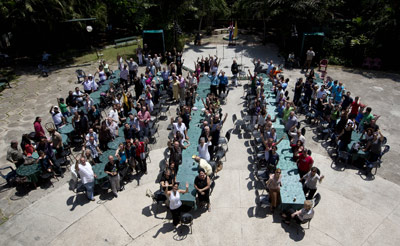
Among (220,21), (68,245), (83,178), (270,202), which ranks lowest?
(68,245)

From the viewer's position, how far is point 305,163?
358 inches

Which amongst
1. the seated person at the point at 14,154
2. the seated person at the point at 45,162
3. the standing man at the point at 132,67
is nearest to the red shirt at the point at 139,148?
the seated person at the point at 45,162

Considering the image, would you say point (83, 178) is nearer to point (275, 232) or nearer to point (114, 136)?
point (114, 136)

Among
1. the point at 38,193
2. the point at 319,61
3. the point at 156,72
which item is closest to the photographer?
the point at 38,193

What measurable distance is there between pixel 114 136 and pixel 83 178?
2673mm

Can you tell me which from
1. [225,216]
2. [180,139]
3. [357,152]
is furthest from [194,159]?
[357,152]

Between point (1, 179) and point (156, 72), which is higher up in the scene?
point (156, 72)

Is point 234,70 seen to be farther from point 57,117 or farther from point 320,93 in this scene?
point 57,117

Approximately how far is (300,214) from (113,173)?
19.9 feet

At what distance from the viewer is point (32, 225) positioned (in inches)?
346

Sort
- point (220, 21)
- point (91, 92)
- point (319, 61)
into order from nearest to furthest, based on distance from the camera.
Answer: point (91, 92)
point (319, 61)
point (220, 21)

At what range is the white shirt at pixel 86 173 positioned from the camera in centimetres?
900

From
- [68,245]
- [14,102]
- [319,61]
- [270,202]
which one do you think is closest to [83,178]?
[68,245]

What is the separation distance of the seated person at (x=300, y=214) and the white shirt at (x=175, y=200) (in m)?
3.19
